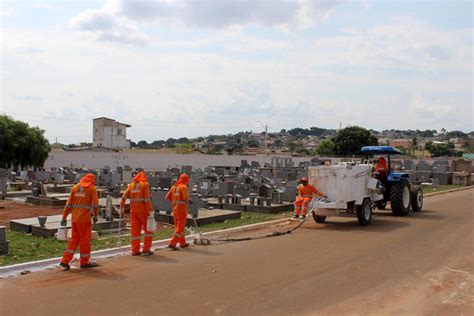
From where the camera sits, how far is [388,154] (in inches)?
656

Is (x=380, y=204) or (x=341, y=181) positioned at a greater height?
(x=341, y=181)

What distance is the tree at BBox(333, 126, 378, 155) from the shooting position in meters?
76.1

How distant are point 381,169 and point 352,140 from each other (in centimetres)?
6113

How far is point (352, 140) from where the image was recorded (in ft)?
251

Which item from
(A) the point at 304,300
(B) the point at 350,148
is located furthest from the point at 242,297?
(B) the point at 350,148

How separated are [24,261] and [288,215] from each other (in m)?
9.68

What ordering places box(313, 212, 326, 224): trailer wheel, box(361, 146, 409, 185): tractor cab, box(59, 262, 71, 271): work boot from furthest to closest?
box(361, 146, 409, 185): tractor cab
box(313, 212, 326, 224): trailer wheel
box(59, 262, 71, 271): work boot

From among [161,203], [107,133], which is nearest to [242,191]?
[161,203]

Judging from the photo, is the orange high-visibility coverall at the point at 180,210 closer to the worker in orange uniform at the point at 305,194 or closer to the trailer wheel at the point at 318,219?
the worker in orange uniform at the point at 305,194

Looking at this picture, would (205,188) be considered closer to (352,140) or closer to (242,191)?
(242,191)

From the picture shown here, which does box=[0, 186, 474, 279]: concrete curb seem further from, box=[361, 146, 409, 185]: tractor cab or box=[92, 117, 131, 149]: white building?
box=[92, 117, 131, 149]: white building

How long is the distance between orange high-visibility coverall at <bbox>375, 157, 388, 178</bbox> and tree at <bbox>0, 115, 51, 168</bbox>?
111 feet

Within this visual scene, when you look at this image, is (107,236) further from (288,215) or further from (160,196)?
(288,215)

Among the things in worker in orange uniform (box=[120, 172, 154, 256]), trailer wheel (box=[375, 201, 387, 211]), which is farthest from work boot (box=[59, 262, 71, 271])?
trailer wheel (box=[375, 201, 387, 211])
